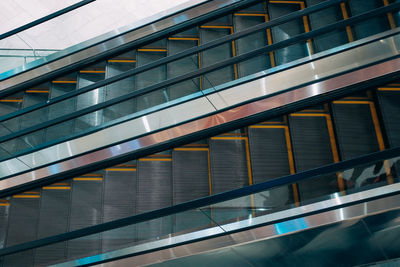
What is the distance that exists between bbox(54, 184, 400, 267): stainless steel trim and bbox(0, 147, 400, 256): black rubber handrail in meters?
0.32

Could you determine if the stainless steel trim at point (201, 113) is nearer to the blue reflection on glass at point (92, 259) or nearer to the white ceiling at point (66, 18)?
the blue reflection on glass at point (92, 259)

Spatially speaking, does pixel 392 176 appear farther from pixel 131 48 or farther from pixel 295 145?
pixel 131 48

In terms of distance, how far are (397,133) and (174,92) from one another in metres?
2.50

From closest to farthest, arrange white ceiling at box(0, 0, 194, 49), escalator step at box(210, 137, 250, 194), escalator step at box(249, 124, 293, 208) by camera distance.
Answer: escalator step at box(249, 124, 293, 208) < escalator step at box(210, 137, 250, 194) < white ceiling at box(0, 0, 194, 49)

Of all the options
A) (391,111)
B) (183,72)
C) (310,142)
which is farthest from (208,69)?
(391,111)

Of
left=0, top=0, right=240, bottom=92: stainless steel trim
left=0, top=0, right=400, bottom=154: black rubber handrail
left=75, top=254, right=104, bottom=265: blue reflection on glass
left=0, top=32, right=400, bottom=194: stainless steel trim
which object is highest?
left=0, top=0, right=240, bottom=92: stainless steel trim

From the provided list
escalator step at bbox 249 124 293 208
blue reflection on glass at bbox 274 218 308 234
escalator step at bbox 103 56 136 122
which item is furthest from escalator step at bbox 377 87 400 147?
escalator step at bbox 103 56 136 122

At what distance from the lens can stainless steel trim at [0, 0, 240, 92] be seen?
6016 mm

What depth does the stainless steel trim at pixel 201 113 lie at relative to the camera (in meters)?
4.20

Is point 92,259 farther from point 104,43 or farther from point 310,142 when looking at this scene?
point 104,43

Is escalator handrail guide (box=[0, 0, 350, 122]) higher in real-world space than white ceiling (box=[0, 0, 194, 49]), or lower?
lower

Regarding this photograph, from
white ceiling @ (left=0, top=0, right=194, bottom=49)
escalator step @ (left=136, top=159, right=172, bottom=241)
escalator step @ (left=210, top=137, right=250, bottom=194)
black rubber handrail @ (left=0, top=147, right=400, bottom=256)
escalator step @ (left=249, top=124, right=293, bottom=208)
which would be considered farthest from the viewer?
white ceiling @ (left=0, top=0, right=194, bottom=49)

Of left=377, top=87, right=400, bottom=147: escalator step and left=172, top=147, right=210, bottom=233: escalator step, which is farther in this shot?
left=172, top=147, right=210, bottom=233: escalator step

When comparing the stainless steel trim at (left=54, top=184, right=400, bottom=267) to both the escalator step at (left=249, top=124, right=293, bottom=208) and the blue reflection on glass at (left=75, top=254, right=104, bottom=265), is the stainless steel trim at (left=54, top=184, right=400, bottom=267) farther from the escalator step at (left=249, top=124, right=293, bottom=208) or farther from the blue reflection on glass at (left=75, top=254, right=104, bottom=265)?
the escalator step at (left=249, top=124, right=293, bottom=208)
